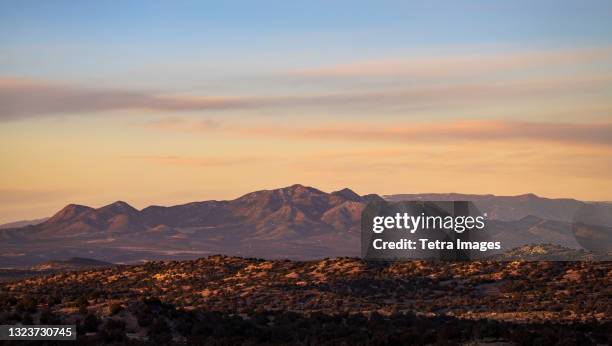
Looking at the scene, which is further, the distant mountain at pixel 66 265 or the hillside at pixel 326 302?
the distant mountain at pixel 66 265

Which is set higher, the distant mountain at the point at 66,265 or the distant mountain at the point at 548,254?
the distant mountain at the point at 548,254

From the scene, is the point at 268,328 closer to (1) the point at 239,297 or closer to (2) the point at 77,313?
(2) the point at 77,313

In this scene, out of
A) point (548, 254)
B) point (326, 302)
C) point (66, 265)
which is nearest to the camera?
point (326, 302)

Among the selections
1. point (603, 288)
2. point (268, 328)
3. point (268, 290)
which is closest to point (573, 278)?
point (603, 288)

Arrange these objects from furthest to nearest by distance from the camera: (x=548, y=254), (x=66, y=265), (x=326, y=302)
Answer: (x=66, y=265)
(x=548, y=254)
(x=326, y=302)

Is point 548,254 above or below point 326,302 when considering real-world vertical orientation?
above

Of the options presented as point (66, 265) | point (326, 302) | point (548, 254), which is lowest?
point (326, 302)

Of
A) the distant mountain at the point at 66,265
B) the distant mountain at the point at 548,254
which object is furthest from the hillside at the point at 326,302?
the distant mountain at the point at 66,265

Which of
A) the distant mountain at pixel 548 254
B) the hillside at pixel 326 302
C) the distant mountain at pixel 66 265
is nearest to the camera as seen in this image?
the hillside at pixel 326 302

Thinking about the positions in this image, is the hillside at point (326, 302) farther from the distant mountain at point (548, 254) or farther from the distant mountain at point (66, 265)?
A: the distant mountain at point (66, 265)

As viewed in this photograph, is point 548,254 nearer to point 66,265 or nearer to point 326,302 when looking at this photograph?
point 326,302

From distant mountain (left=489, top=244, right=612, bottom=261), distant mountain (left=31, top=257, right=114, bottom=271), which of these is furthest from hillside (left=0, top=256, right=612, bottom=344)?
distant mountain (left=31, top=257, right=114, bottom=271)

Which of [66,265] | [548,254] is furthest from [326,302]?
[66,265]

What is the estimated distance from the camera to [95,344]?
35.4 m
